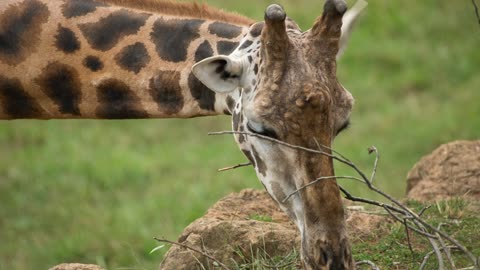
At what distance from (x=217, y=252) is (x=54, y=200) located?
7278 millimetres

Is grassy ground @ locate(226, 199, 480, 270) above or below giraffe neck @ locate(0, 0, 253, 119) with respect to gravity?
below

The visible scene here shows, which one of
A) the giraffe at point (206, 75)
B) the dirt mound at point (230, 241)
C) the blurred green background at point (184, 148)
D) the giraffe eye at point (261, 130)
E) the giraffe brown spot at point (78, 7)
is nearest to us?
the giraffe at point (206, 75)

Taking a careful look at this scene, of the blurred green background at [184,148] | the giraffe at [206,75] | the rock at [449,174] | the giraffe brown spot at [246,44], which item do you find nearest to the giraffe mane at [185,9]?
the giraffe at [206,75]

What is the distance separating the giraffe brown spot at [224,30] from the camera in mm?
8234

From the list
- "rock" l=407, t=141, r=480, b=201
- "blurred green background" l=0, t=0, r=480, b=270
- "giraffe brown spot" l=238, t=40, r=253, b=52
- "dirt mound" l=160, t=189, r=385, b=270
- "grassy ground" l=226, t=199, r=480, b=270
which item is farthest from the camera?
"blurred green background" l=0, t=0, r=480, b=270

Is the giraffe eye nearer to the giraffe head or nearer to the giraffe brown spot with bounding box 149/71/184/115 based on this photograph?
the giraffe head

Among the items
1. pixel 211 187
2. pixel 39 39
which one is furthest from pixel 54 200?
pixel 39 39

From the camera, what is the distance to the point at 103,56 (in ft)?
27.8

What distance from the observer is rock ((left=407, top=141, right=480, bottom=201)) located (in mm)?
8938

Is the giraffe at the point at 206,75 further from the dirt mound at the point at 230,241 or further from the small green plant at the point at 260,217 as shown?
the small green plant at the point at 260,217

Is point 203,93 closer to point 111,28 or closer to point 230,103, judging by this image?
point 230,103

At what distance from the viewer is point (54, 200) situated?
48.0 feet

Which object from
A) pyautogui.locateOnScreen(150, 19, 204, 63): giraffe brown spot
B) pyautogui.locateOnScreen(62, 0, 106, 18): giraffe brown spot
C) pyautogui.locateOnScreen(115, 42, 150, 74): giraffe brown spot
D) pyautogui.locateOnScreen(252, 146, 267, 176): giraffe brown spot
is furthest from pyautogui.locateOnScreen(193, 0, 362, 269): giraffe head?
pyautogui.locateOnScreen(62, 0, 106, 18): giraffe brown spot

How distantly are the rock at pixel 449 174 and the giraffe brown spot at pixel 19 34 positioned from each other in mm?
2983
